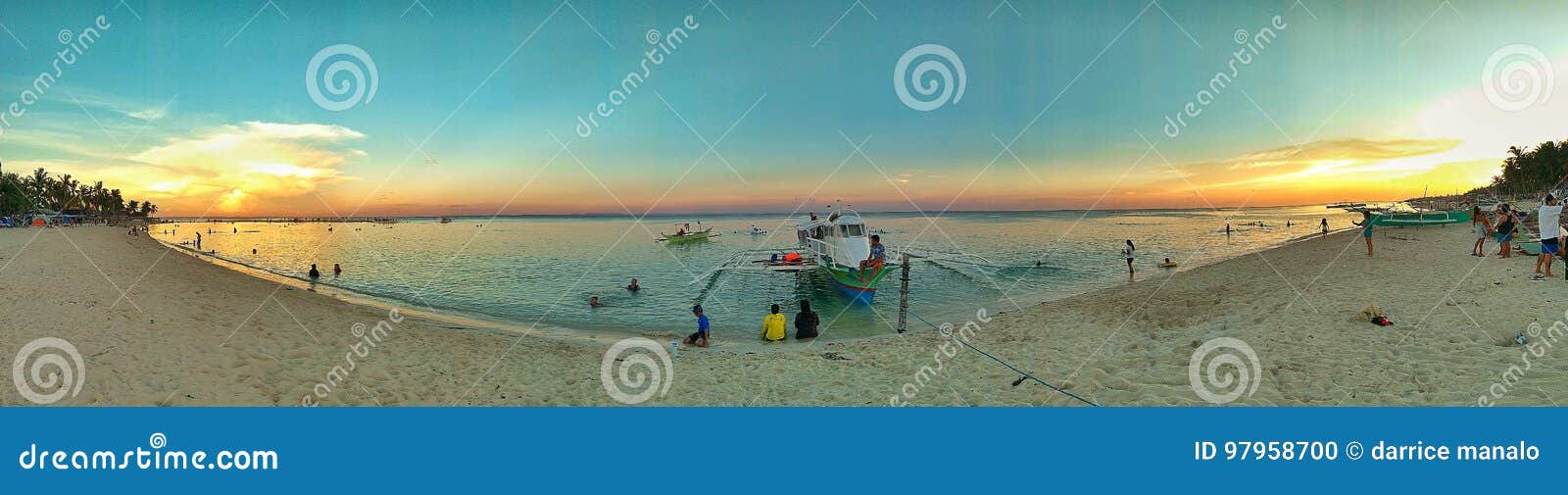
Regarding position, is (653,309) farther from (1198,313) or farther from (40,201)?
(40,201)

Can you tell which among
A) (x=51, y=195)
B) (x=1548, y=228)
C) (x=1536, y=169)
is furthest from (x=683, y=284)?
(x=51, y=195)

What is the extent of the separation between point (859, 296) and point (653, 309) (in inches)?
274

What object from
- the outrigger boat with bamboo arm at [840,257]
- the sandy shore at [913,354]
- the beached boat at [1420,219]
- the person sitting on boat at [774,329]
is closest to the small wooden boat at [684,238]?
the outrigger boat with bamboo arm at [840,257]

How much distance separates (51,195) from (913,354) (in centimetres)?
14124

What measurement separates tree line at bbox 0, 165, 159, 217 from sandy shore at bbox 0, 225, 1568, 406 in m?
105

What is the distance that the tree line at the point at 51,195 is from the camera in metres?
77.8

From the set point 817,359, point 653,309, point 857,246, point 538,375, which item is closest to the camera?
point 538,375

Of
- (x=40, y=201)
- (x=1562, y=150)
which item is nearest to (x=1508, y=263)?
(x=1562, y=150)

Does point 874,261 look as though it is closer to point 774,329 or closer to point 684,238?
point 774,329

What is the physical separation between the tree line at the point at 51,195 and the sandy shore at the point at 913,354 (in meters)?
105

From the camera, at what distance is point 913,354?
10.7 m

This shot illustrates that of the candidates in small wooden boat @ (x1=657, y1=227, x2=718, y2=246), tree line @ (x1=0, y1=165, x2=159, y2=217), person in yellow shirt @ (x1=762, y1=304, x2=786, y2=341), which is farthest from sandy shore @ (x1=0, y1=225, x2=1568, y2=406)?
tree line @ (x1=0, y1=165, x2=159, y2=217)

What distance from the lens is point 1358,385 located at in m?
6.96

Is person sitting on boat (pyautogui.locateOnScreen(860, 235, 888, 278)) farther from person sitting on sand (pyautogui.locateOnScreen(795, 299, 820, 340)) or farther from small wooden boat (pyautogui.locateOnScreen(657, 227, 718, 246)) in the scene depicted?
small wooden boat (pyautogui.locateOnScreen(657, 227, 718, 246))
